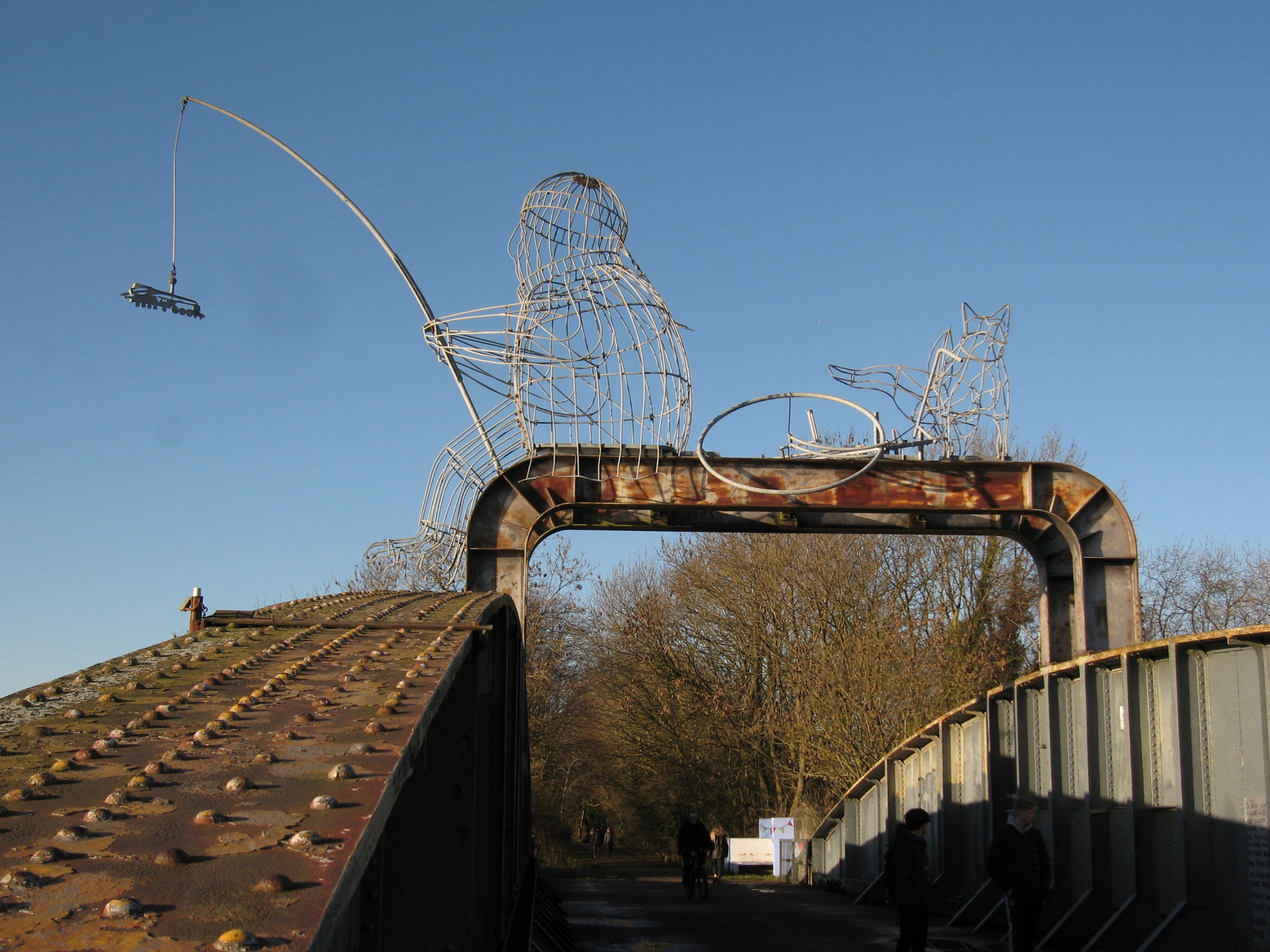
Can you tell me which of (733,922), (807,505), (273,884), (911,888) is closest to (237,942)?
(273,884)

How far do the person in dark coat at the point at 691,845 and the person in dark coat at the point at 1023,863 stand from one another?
30.5 ft

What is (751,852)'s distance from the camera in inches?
1153

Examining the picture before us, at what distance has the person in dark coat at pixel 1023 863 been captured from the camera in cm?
1034

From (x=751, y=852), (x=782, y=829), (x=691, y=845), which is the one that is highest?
(x=691, y=845)

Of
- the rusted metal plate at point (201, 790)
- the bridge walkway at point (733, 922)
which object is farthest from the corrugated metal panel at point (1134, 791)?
the rusted metal plate at point (201, 790)

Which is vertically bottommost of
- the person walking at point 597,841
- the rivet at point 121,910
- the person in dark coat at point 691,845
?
the person walking at point 597,841

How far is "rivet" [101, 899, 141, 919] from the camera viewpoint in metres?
2.43

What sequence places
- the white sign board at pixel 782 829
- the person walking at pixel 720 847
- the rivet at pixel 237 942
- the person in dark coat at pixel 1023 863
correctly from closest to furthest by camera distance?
the rivet at pixel 237 942 → the person in dark coat at pixel 1023 863 → the person walking at pixel 720 847 → the white sign board at pixel 782 829

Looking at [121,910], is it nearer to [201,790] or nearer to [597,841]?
[201,790]

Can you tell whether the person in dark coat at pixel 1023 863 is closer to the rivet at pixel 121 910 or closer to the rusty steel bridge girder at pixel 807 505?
the rusty steel bridge girder at pixel 807 505

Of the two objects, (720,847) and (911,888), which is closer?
(911,888)

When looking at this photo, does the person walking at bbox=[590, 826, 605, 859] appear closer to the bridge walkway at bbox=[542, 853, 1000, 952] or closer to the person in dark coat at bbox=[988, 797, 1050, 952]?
the bridge walkway at bbox=[542, 853, 1000, 952]

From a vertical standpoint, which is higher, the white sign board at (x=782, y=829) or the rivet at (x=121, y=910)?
the rivet at (x=121, y=910)

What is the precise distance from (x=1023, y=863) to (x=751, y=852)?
19.8m
